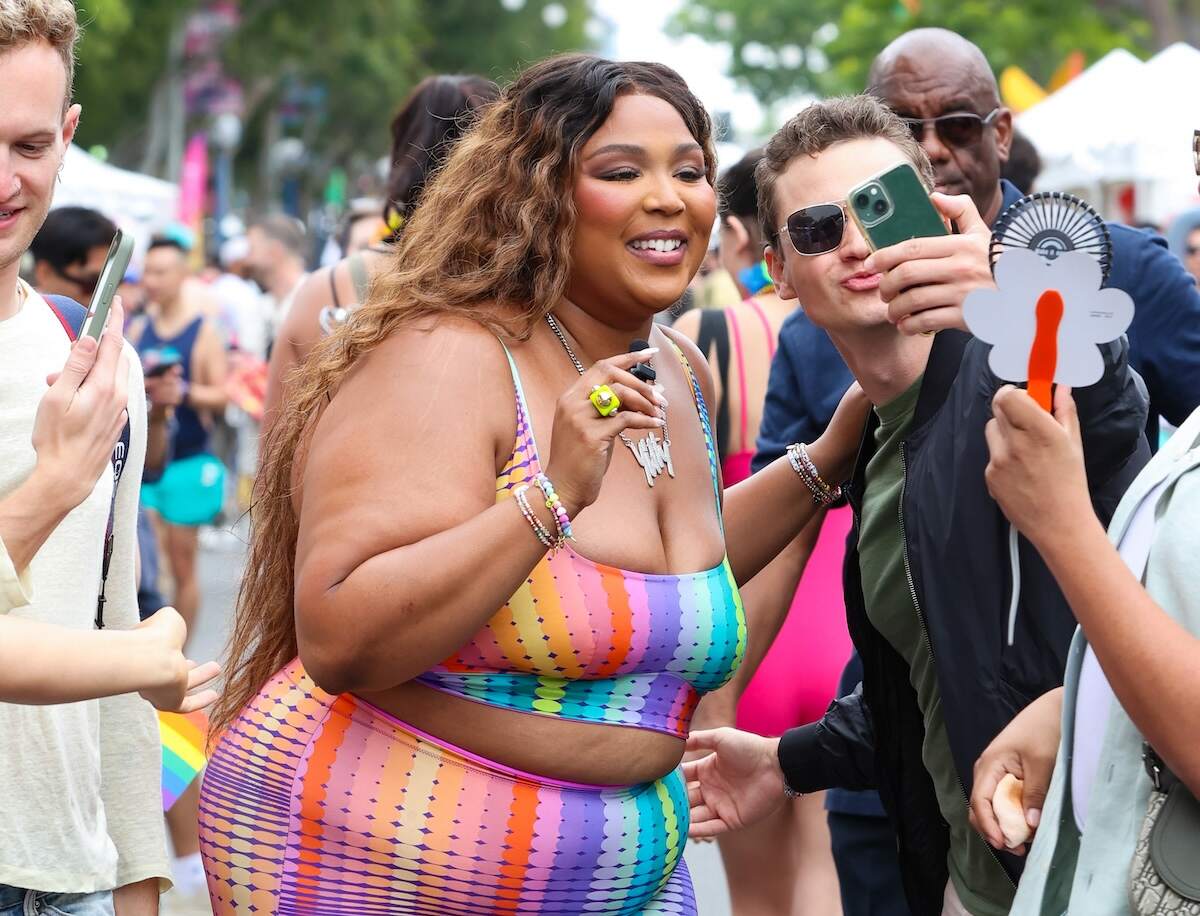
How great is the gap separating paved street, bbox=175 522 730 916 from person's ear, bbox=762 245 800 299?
113 centimetres

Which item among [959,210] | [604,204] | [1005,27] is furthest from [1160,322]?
[1005,27]

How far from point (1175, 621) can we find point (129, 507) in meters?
1.72

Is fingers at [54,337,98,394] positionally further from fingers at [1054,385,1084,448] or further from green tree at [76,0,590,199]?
green tree at [76,0,590,199]

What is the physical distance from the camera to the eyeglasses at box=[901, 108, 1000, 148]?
177 inches

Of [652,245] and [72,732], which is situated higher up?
[652,245]

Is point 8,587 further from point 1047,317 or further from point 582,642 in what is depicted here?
point 1047,317

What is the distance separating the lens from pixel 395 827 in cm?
264

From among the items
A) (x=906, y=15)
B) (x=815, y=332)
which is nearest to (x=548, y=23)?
(x=906, y=15)

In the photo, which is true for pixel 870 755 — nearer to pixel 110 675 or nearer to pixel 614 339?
pixel 614 339

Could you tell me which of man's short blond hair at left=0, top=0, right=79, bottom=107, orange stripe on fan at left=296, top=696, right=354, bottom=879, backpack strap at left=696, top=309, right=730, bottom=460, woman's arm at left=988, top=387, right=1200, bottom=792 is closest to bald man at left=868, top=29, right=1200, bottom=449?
backpack strap at left=696, top=309, right=730, bottom=460

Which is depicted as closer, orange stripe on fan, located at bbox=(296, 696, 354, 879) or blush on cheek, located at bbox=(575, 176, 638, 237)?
orange stripe on fan, located at bbox=(296, 696, 354, 879)

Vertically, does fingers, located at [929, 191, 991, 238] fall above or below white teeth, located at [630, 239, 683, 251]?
above

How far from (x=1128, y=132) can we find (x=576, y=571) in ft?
42.0

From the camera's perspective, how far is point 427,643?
2.51 metres
